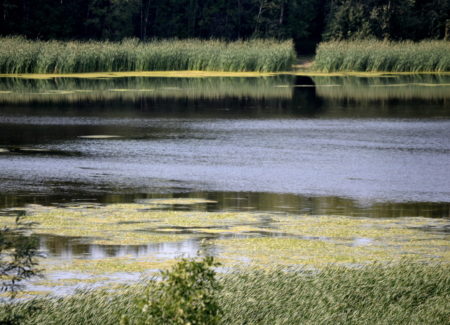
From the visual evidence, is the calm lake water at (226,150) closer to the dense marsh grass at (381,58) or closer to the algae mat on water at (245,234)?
the algae mat on water at (245,234)

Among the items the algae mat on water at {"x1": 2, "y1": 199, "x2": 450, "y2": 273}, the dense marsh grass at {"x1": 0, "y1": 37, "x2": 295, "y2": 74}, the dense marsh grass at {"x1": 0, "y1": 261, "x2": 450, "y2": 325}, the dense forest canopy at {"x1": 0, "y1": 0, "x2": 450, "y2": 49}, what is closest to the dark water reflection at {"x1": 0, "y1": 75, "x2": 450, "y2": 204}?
the algae mat on water at {"x1": 2, "y1": 199, "x2": 450, "y2": 273}

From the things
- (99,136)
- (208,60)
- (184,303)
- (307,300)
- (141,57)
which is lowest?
(99,136)

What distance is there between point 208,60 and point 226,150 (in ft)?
84.8

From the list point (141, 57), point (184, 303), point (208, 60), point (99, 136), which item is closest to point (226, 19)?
point (208, 60)

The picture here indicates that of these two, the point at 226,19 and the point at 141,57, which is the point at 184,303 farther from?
the point at 226,19

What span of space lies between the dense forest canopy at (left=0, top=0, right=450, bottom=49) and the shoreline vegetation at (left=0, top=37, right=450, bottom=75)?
8.99 meters

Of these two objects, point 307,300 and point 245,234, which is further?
point 245,234

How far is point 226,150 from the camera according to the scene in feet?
63.9

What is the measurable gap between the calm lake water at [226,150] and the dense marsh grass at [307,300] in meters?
2.01

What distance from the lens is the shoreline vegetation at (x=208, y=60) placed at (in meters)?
41.3

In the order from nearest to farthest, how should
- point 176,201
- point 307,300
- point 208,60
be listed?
point 307,300 → point 176,201 → point 208,60

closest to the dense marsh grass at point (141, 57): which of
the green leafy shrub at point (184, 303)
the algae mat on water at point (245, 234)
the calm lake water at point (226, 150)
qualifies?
the calm lake water at point (226, 150)

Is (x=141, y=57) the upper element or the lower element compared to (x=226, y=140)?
upper

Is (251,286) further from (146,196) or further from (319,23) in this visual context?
(319,23)
